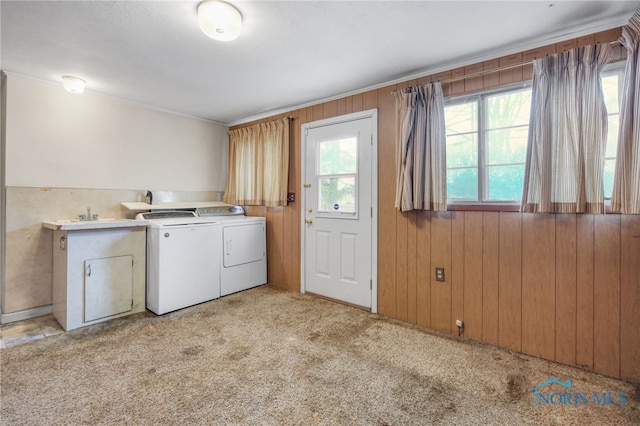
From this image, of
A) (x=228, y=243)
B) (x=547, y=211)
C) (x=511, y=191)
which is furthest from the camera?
(x=228, y=243)

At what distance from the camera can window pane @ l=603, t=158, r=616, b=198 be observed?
1.95 m

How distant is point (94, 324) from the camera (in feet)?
9.00

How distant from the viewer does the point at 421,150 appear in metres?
2.59

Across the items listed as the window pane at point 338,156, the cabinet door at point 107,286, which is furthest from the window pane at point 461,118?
the cabinet door at point 107,286

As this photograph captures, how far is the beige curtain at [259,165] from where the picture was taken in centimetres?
376

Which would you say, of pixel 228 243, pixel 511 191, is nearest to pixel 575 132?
pixel 511 191

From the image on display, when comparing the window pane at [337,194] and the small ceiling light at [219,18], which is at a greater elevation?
the small ceiling light at [219,18]

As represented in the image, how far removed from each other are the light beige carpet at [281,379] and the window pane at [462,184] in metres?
1.24

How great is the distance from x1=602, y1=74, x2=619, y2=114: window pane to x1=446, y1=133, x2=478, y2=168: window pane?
31.7 inches

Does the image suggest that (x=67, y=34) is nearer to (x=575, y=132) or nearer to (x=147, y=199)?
(x=147, y=199)

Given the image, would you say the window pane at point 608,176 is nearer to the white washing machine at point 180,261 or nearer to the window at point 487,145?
the window at point 487,145

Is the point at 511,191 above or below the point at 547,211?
above

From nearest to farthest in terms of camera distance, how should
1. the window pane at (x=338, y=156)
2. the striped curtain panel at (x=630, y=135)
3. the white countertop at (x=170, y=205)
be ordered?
the striped curtain panel at (x=630, y=135), the window pane at (x=338, y=156), the white countertop at (x=170, y=205)

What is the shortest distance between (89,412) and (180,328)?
1.08 metres
